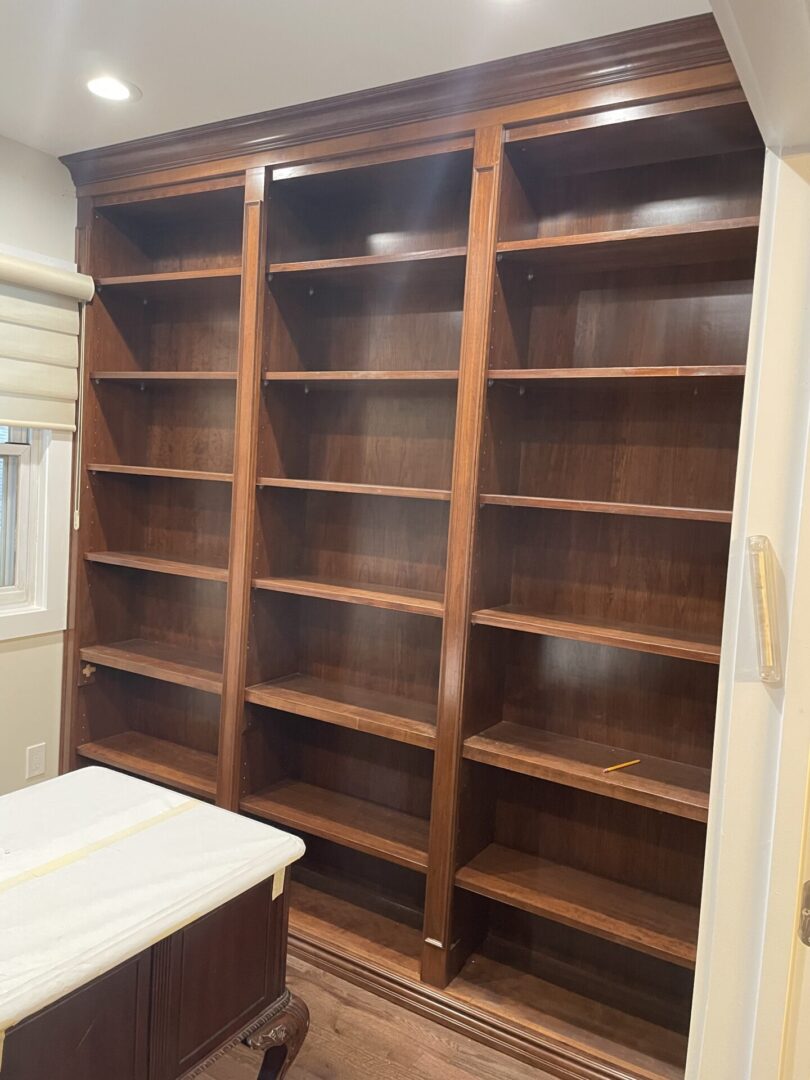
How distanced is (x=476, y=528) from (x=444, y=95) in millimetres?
1194

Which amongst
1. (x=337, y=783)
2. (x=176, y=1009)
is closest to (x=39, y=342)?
(x=337, y=783)

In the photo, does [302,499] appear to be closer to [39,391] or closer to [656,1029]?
[39,391]

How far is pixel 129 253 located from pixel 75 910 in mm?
2549

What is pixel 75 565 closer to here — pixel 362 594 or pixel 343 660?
pixel 343 660

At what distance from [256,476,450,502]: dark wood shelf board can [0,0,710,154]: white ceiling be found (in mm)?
1131

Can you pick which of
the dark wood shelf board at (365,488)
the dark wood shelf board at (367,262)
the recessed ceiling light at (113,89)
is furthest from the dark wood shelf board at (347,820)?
the recessed ceiling light at (113,89)

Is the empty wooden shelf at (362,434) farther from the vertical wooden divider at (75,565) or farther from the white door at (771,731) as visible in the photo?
the white door at (771,731)

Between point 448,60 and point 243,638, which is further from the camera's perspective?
point 243,638

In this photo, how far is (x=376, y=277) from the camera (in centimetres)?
258

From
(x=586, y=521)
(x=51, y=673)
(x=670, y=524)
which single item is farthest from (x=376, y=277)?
(x=51, y=673)

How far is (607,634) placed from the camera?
204 cm

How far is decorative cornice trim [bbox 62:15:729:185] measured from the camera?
185 centimetres

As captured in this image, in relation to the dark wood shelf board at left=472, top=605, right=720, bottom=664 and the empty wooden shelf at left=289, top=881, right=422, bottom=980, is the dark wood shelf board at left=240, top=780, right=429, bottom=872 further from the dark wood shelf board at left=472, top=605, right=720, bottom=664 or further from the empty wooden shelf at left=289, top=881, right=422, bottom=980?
the dark wood shelf board at left=472, top=605, right=720, bottom=664

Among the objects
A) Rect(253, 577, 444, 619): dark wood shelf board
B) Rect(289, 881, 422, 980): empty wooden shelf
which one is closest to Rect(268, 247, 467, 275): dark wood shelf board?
Rect(253, 577, 444, 619): dark wood shelf board
